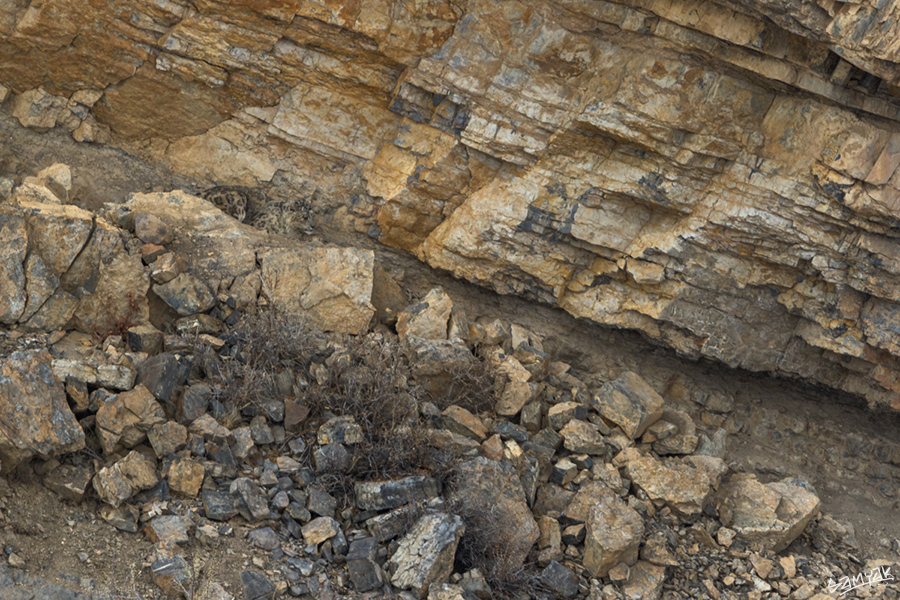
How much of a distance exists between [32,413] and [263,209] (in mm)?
2829

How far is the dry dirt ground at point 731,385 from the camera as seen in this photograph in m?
5.64

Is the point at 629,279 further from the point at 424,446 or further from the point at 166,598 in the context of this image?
the point at 166,598

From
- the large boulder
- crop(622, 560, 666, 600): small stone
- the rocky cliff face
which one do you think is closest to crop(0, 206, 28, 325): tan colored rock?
the rocky cliff face

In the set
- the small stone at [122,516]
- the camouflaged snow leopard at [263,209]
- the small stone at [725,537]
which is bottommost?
the small stone at [122,516]

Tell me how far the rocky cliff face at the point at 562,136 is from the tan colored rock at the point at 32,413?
2.67 metres

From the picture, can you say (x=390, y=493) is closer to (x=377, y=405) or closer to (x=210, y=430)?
(x=377, y=405)

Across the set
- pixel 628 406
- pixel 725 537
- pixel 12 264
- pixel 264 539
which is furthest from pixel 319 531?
pixel 725 537

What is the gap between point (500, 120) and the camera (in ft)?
17.8

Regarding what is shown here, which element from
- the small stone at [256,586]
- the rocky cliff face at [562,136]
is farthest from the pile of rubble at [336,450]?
the rocky cliff face at [562,136]

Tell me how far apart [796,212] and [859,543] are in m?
2.69

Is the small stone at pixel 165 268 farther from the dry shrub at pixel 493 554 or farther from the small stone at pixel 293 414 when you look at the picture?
the dry shrub at pixel 493 554

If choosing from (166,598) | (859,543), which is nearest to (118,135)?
(166,598)

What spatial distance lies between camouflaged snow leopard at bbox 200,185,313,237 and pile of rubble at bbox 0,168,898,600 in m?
0.39

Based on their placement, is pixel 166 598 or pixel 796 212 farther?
pixel 796 212
